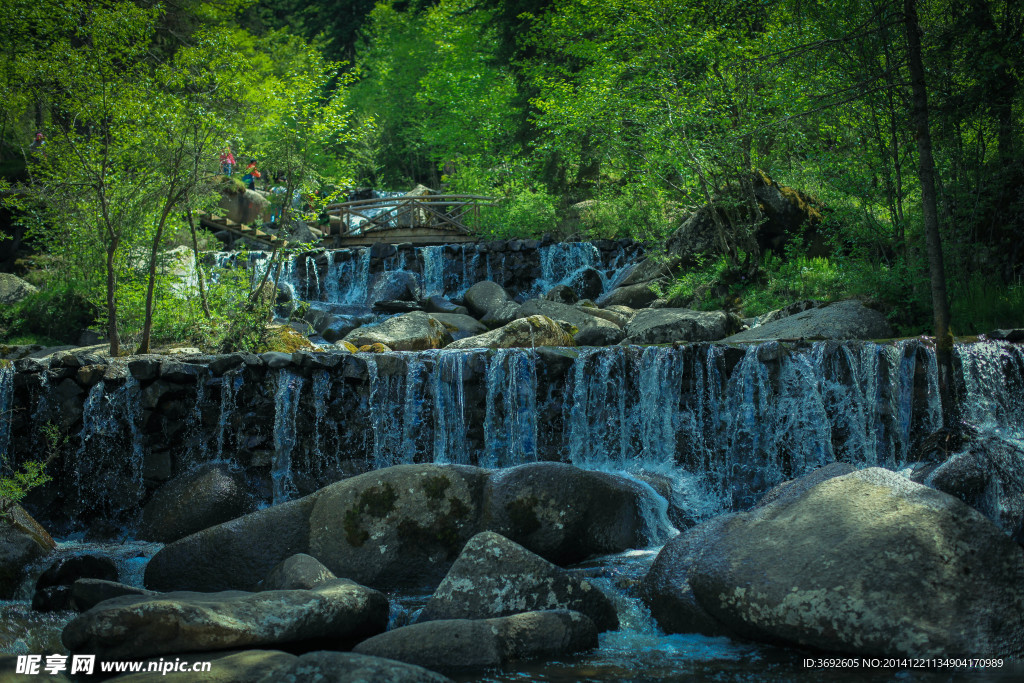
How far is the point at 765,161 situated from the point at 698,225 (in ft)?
6.24

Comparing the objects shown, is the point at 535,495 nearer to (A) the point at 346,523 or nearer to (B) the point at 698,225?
(A) the point at 346,523

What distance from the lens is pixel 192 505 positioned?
8.00 metres

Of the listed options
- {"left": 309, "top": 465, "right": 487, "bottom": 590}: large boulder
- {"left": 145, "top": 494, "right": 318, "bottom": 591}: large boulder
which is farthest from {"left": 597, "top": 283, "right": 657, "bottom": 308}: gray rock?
{"left": 145, "top": 494, "right": 318, "bottom": 591}: large boulder

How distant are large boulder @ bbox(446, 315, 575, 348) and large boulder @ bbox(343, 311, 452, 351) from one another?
92cm

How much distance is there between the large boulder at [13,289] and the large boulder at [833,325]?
15.0 metres

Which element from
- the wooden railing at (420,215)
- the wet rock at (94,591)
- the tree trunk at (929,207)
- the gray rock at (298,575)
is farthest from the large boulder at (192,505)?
the wooden railing at (420,215)

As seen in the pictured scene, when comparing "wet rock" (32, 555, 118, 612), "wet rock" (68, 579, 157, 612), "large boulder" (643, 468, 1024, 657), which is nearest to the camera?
"large boulder" (643, 468, 1024, 657)

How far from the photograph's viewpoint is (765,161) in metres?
15.1

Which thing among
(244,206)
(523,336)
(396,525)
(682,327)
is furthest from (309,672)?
(244,206)

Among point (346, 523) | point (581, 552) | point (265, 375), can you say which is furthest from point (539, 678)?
point (265, 375)

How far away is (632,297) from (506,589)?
11217 millimetres

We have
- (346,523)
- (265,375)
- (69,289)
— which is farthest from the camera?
(69,289)

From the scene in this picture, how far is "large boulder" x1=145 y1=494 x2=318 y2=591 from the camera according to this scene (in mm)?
6027

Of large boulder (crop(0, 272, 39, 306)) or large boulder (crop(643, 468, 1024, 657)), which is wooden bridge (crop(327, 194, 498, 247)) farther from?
large boulder (crop(643, 468, 1024, 657))
